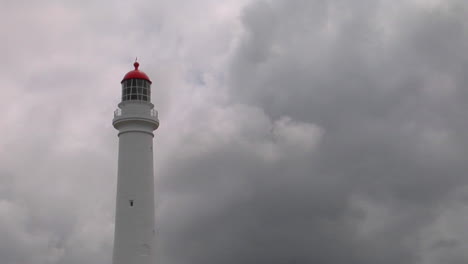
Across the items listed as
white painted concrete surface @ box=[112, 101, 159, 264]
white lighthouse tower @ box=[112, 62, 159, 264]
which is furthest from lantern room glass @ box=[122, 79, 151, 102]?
white painted concrete surface @ box=[112, 101, 159, 264]

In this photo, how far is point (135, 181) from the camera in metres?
60.2

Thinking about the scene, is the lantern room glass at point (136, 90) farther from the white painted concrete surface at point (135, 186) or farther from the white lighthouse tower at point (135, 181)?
the white painted concrete surface at point (135, 186)

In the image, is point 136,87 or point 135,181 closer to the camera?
point 135,181

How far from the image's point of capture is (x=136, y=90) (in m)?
63.6

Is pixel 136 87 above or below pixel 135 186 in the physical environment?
above

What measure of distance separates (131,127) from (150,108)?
260 cm

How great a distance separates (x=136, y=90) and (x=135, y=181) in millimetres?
8575

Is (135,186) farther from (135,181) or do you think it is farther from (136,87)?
(136,87)

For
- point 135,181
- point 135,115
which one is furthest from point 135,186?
point 135,115

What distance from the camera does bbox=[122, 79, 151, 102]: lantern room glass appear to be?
6328 cm

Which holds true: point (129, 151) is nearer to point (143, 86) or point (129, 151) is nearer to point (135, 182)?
point (135, 182)

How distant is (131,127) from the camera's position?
61656 mm

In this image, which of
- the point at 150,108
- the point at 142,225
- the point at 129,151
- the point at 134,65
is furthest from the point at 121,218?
the point at 134,65

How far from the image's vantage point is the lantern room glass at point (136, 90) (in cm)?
6328
